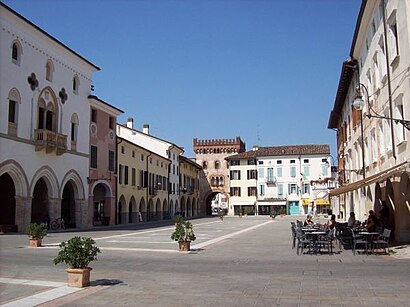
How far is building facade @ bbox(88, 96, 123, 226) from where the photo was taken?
131 ft

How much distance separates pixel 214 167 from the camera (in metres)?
88.1

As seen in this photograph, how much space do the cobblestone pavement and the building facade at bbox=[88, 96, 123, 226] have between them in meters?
23.9

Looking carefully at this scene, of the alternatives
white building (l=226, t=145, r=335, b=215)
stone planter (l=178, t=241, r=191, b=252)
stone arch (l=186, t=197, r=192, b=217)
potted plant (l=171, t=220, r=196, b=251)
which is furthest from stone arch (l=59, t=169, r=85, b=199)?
white building (l=226, t=145, r=335, b=215)

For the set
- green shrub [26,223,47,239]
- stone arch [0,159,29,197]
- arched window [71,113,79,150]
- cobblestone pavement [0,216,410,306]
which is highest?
arched window [71,113,79,150]

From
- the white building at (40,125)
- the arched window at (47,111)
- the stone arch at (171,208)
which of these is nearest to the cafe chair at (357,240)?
the white building at (40,125)

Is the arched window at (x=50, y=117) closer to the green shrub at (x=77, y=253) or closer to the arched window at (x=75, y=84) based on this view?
the arched window at (x=75, y=84)

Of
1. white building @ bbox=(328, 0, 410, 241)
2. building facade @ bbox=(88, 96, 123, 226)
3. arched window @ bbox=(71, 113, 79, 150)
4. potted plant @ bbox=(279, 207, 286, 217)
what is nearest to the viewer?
white building @ bbox=(328, 0, 410, 241)

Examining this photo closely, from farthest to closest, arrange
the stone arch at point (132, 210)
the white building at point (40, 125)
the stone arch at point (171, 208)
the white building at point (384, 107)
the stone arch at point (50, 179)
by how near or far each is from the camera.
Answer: the stone arch at point (171, 208) < the stone arch at point (132, 210) < the stone arch at point (50, 179) < the white building at point (40, 125) < the white building at point (384, 107)

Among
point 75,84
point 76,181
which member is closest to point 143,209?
point 76,181

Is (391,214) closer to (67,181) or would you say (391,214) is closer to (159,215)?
(67,181)

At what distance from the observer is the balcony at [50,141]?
31.1 meters

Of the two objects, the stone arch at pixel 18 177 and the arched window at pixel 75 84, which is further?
the arched window at pixel 75 84

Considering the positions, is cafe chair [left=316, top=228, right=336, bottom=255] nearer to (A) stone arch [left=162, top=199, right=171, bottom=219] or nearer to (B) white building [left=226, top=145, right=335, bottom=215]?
(A) stone arch [left=162, top=199, right=171, bottom=219]

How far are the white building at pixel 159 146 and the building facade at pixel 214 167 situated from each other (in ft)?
62.1
